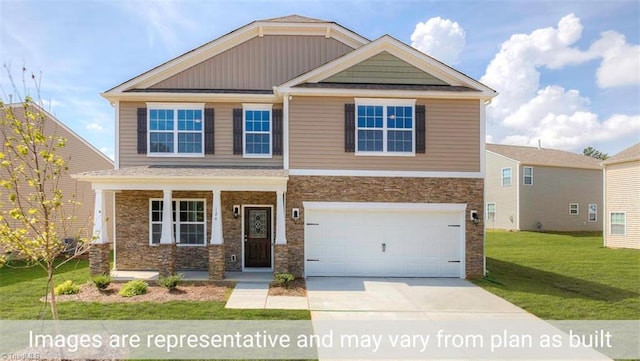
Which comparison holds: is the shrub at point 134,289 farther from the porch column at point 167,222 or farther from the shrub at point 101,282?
the porch column at point 167,222

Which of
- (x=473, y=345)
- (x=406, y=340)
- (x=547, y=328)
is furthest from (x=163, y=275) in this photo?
(x=547, y=328)

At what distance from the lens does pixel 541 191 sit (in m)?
27.9

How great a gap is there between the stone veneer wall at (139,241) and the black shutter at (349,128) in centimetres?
469

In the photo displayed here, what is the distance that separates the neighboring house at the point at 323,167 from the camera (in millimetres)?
11539

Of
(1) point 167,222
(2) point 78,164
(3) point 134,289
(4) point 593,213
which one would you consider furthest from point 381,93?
(4) point 593,213

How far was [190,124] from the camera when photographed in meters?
12.4

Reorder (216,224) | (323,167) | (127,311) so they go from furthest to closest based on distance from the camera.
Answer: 1. (323,167)
2. (216,224)
3. (127,311)

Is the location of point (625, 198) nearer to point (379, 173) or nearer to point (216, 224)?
point (379, 173)

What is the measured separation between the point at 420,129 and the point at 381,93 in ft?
5.39

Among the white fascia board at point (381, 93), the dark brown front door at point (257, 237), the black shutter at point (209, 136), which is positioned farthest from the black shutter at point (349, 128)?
the black shutter at point (209, 136)

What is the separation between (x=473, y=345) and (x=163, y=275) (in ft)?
26.3

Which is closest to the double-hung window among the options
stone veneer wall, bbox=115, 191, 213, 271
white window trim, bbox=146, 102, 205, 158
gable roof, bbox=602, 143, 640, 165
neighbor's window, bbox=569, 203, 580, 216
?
neighbor's window, bbox=569, 203, 580, 216

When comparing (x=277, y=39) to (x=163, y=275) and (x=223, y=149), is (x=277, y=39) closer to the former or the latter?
(x=223, y=149)

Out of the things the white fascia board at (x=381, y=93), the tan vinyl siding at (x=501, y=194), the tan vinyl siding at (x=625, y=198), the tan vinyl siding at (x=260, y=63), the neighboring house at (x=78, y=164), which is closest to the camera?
the white fascia board at (x=381, y=93)
